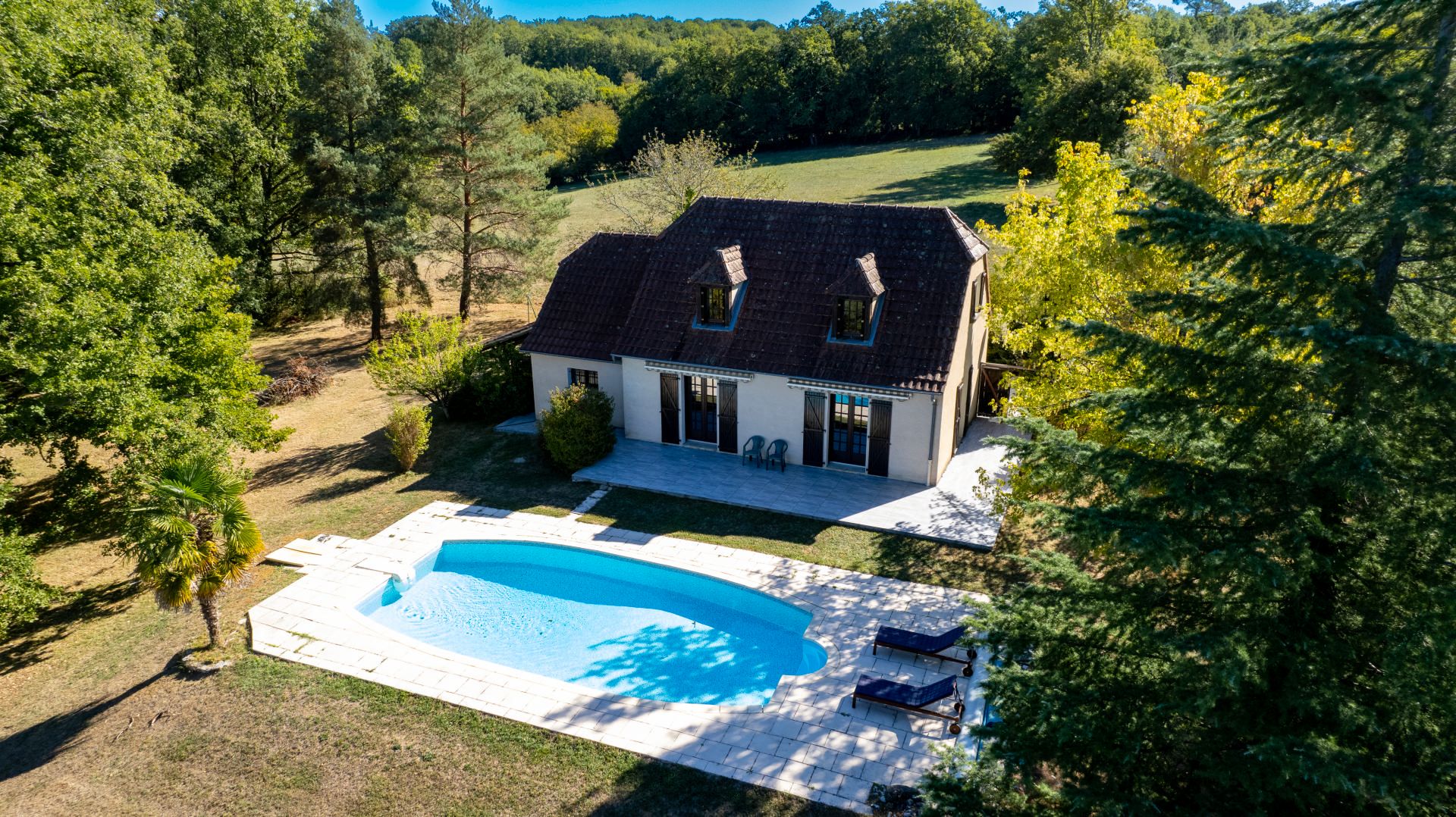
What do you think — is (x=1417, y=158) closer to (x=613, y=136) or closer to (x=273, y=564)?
(x=273, y=564)

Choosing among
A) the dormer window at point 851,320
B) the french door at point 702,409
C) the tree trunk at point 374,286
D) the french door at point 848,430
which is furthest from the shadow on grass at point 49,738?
the tree trunk at point 374,286

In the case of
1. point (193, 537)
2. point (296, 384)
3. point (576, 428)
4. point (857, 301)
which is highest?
point (857, 301)

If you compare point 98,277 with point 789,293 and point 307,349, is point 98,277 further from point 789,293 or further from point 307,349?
point 307,349

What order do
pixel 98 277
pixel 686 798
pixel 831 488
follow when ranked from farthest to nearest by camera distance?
1. pixel 831 488
2. pixel 98 277
3. pixel 686 798

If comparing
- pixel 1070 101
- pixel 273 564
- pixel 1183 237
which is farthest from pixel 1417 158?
pixel 1070 101

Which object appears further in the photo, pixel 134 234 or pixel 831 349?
pixel 831 349

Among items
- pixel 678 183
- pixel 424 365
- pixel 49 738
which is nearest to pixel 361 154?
pixel 424 365

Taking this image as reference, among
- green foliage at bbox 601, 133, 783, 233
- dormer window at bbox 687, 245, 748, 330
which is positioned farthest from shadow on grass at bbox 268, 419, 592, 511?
green foliage at bbox 601, 133, 783, 233
